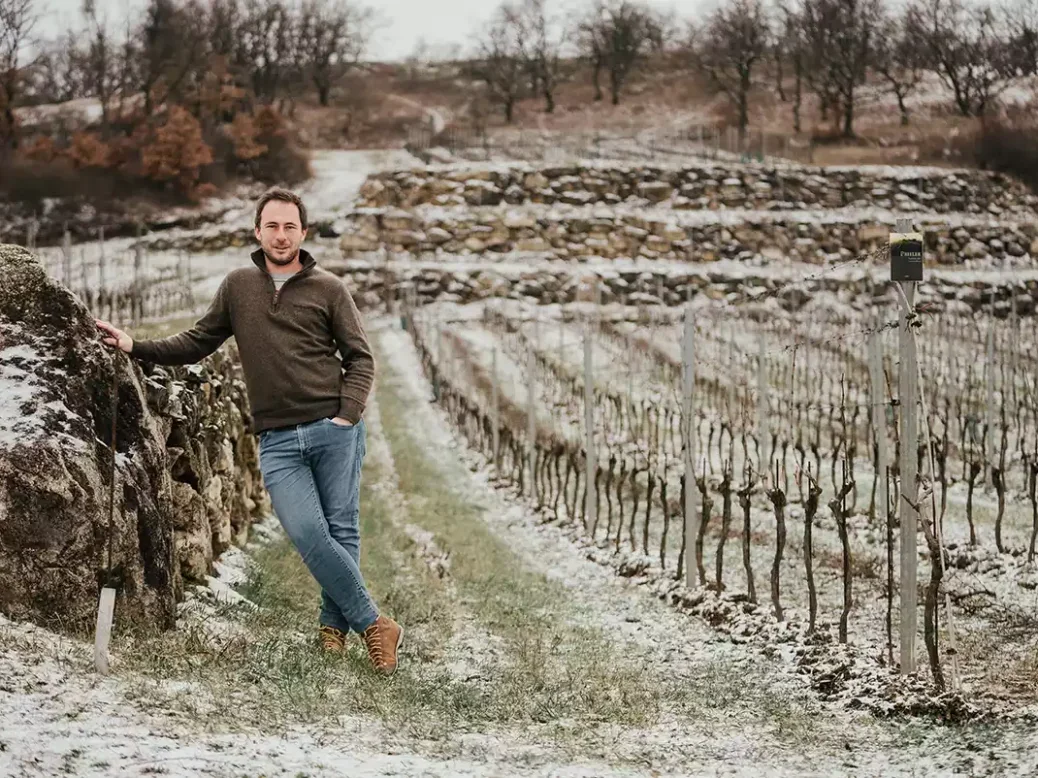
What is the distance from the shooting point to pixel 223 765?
3105 millimetres

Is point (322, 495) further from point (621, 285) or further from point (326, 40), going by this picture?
point (326, 40)

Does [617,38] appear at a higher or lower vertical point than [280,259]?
higher

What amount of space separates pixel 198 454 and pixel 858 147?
39814 millimetres

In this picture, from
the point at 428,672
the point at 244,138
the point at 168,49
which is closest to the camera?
the point at 428,672

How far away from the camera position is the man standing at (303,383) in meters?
4.11

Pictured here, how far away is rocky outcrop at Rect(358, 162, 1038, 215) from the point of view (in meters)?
34.4

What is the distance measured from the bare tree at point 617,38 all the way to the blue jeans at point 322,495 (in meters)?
51.9

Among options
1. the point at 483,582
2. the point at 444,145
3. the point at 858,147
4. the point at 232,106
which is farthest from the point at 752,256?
the point at 483,582

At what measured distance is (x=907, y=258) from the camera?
4.74 m

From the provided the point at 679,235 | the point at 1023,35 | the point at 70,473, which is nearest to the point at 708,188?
the point at 679,235

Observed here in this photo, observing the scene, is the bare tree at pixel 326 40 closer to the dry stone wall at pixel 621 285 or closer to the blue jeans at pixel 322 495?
the dry stone wall at pixel 621 285

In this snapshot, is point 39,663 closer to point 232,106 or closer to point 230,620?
point 230,620

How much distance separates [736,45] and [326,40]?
1847cm

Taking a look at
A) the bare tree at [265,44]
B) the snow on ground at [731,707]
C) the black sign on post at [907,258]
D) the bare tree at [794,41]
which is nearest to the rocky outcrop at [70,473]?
the snow on ground at [731,707]
